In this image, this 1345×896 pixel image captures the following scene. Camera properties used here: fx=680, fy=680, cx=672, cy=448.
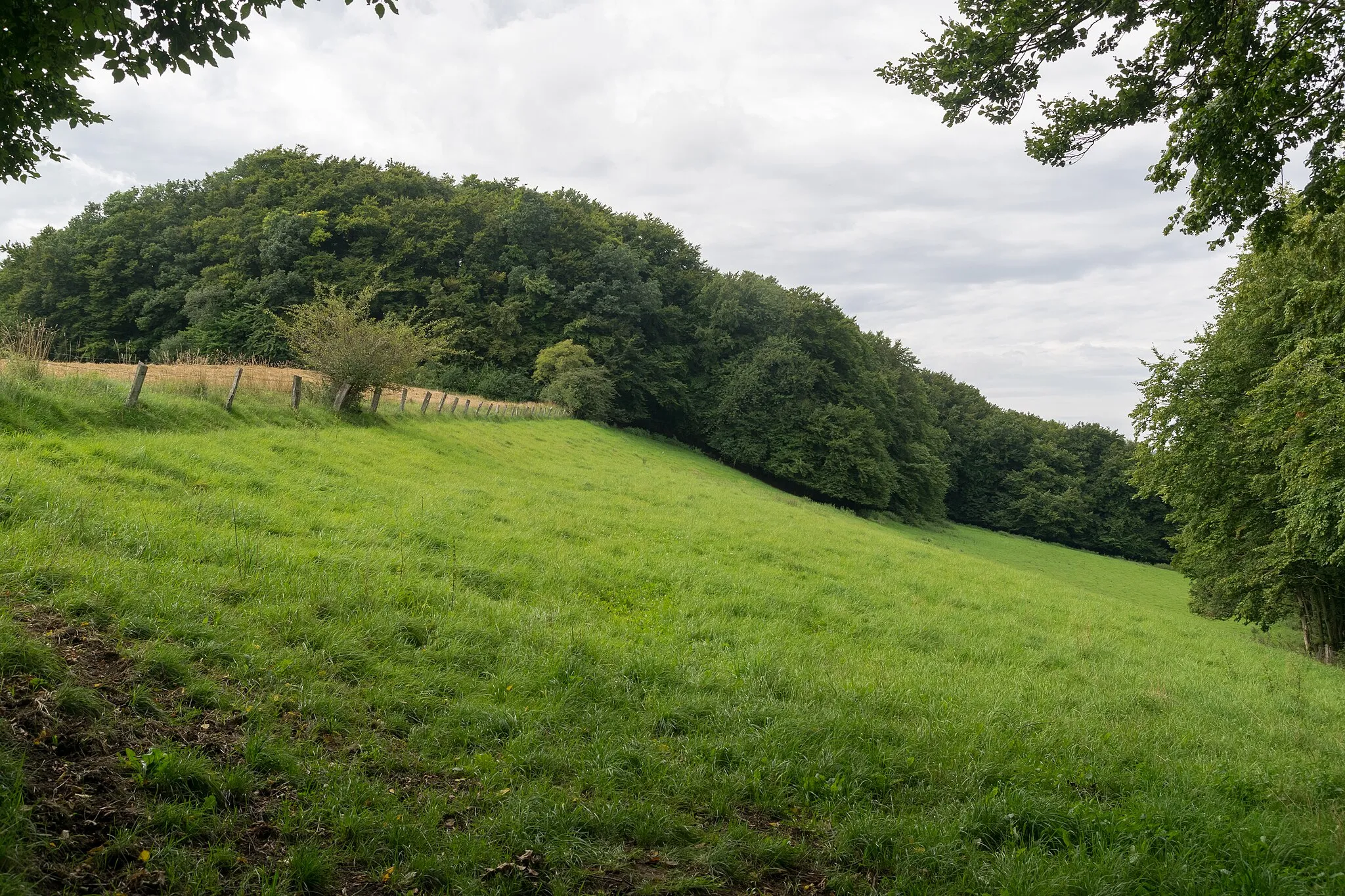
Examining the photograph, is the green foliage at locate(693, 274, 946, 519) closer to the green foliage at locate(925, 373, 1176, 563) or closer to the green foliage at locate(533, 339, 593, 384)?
the green foliage at locate(533, 339, 593, 384)

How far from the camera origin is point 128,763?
154 inches

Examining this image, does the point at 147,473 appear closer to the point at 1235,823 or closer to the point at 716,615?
the point at 716,615

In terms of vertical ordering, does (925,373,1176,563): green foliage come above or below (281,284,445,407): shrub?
above

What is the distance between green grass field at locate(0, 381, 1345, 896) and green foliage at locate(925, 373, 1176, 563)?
6173cm

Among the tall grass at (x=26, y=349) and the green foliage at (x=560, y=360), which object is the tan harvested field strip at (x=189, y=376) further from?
the green foliage at (x=560, y=360)

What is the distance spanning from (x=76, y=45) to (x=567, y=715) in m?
6.03

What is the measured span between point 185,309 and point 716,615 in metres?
60.7

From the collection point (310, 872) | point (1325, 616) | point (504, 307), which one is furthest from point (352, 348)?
point (504, 307)

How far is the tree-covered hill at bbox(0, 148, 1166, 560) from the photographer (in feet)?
175

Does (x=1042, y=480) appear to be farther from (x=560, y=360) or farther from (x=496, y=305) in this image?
(x=496, y=305)

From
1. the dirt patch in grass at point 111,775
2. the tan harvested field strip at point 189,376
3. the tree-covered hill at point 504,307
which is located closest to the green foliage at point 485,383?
the tree-covered hill at point 504,307

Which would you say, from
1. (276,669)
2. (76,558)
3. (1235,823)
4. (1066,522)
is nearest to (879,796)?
(1235,823)

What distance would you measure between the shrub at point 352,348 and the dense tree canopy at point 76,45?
14357mm

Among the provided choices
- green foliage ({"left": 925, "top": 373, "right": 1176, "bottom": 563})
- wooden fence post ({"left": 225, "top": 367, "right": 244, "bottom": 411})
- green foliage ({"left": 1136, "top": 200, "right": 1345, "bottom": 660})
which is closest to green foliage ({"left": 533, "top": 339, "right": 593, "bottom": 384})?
wooden fence post ({"left": 225, "top": 367, "right": 244, "bottom": 411})
